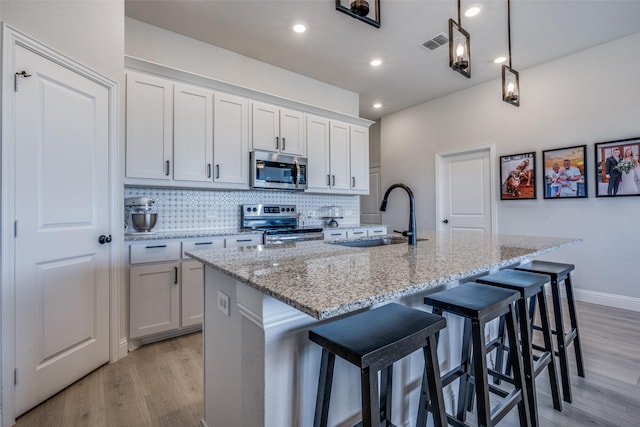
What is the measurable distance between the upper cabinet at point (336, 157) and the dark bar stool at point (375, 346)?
309 cm

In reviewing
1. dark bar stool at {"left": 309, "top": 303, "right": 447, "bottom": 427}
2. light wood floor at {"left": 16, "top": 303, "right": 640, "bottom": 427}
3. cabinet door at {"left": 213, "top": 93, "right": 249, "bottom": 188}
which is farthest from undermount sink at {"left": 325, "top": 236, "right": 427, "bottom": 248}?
cabinet door at {"left": 213, "top": 93, "right": 249, "bottom": 188}

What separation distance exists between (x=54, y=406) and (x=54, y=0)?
246 centimetres

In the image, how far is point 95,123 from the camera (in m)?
2.17

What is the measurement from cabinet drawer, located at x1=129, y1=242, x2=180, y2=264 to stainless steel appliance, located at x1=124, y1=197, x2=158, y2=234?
40 centimetres

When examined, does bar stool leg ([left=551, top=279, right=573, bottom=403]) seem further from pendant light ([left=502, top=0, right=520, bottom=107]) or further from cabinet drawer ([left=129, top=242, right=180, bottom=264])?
cabinet drawer ([left=129, top=242, right=180, bottom=264])

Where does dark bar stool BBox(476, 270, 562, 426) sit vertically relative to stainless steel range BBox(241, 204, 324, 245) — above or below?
below

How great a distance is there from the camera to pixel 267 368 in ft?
3.29

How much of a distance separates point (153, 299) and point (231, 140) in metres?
1.78

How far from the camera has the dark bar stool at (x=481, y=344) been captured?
1.21 meters

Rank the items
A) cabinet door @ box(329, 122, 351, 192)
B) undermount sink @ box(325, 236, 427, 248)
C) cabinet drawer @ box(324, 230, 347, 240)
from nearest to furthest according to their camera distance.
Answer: undermount sink @ box(325, 236, 427, 248) < cabinet drawer @ box(324, 230, 347, 240) < cabinet door @ box(329, 122, 351, 192)

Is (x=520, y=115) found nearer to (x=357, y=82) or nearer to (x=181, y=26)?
(x=357, y=82)

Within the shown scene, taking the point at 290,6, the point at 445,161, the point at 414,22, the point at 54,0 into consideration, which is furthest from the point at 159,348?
the point at 445,161

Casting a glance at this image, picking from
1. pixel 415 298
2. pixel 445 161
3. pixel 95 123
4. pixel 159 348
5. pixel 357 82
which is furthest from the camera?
pixel 445 161

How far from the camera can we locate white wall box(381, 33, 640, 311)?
331 cm
